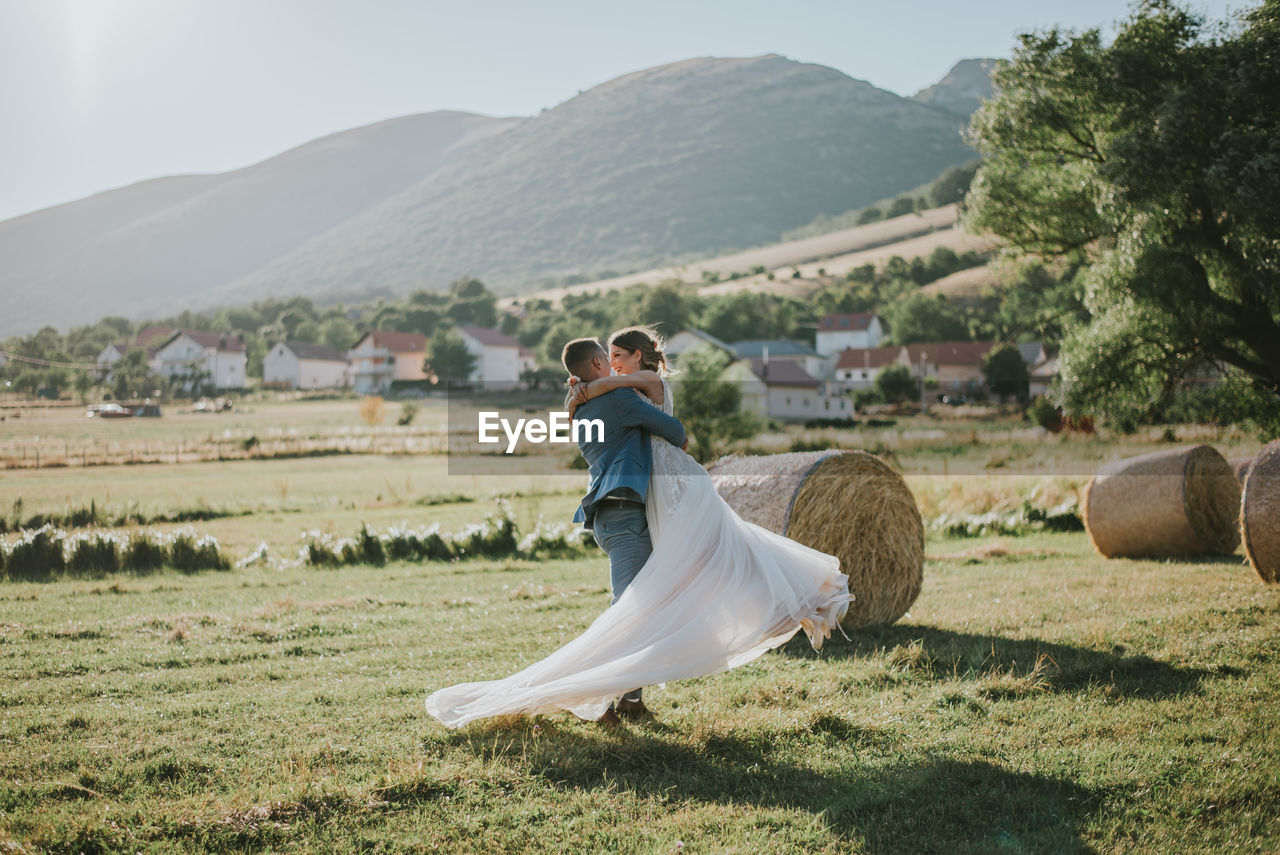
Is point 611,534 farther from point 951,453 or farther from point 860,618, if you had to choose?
point 951,453

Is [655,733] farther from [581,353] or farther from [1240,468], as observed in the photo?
[1240,468]

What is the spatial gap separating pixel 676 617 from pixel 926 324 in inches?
3357

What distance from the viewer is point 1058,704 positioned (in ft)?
17.8

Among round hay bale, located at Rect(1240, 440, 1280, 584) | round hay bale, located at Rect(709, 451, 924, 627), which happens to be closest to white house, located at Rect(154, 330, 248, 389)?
round hay bale, located at Rect(709, 451, 924, 627)

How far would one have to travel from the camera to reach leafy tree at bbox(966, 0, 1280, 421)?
14.5 m

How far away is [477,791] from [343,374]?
54.6 meters

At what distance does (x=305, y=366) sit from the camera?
50.3m

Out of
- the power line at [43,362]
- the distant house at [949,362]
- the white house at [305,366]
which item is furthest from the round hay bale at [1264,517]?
the distant house at [949,362]

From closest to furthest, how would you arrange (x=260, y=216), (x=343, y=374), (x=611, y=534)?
(x=611, y=534), (x=343, y=374), (x=260, y=216)

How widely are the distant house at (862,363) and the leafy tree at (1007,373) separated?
8.80 m

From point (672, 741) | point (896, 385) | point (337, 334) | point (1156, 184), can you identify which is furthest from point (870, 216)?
point (672, 741)

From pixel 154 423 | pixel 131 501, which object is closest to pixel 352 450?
pixel 154 423

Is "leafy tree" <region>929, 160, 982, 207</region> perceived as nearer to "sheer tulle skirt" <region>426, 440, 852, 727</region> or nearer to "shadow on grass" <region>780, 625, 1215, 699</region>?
"shadow on grass" <region>780, 625, 1215, 699</region>

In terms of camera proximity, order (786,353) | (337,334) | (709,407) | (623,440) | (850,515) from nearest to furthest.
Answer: (623,440) < (850,515) < (709,407) < (337,334) < (786,353)
